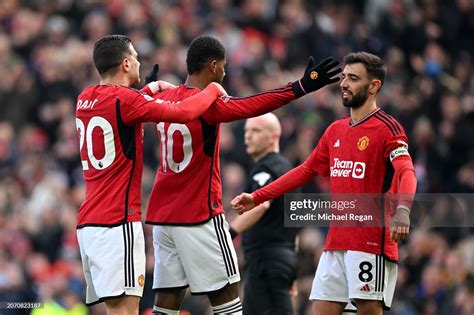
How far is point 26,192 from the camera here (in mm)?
18219

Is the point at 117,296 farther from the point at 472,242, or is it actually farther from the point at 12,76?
the point at 12,76

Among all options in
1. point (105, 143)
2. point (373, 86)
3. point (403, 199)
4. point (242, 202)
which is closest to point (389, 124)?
point (373, 86)

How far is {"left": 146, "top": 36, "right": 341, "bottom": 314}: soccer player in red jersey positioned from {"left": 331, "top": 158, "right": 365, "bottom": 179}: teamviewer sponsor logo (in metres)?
0.68

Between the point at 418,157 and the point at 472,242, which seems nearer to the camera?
the point at 472,242

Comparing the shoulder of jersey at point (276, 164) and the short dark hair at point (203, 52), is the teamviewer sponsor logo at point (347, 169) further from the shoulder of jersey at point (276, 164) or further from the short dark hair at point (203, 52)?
the shoulder of jersey at point (276, 164)

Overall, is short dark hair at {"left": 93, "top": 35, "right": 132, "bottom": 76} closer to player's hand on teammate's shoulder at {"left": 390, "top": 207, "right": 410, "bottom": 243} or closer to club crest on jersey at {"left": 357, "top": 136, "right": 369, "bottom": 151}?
club crest on jersey at {"left": 357, "top": 136, "right": 369, "bottom": 151}

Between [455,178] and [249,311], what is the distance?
6003 mm

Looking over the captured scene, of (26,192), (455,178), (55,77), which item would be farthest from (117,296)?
(55,77)

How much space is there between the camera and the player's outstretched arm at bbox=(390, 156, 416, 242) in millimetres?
8562

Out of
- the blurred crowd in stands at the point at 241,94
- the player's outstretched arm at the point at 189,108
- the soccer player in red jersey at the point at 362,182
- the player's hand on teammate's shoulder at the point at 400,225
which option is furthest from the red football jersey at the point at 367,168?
the blurred crowd in stands at the point at 241,94

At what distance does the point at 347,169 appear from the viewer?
29.9ft

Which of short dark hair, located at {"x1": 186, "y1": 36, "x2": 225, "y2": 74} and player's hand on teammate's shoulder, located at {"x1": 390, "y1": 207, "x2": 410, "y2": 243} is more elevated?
short dark hair, located at {"x1": 186, "y1": 36, "x2": 225, "y2": 74}

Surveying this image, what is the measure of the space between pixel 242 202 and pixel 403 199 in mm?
1411

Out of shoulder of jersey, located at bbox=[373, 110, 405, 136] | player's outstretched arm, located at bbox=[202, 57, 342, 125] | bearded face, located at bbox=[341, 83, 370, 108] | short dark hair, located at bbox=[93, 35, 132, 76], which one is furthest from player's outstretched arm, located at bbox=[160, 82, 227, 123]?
shoulder of jersey, located at bbox=[373, 110, 405, 136]
